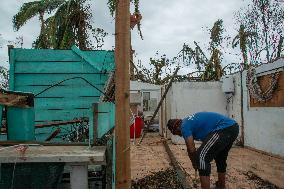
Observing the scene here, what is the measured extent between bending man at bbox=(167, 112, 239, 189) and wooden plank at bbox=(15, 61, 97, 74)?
179 centimetres

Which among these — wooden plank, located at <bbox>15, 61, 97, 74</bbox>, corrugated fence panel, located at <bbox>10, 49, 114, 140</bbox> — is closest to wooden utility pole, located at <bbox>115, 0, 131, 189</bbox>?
corrugated fence panel, located at <bbox>10, 49, 114, 140</bbox>

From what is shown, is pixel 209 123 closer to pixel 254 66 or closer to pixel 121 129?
pixel 121 129

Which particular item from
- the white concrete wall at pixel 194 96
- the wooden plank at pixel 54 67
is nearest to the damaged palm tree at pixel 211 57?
the white concrete wall at pixel 194 96

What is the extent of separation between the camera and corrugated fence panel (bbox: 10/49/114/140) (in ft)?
20.3

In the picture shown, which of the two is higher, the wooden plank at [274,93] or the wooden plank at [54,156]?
the wooden plank at [274,93]

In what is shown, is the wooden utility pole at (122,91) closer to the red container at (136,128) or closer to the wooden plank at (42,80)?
the wooden plank at (42,80)

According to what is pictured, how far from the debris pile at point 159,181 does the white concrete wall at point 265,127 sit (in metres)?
4.28

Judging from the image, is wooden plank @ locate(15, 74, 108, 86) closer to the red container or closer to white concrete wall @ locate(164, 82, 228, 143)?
white concrete wall @ locate(164, 82, 228, 143)

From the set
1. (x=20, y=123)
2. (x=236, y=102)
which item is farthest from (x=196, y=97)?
(x=20, y=123)

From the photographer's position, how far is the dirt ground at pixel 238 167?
7.23 meters

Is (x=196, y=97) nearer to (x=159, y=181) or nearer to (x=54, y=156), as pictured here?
(x=159, y=181)

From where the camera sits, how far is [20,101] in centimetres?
387

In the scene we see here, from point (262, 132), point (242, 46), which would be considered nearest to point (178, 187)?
point (262, 132)

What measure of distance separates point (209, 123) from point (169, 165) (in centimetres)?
374
